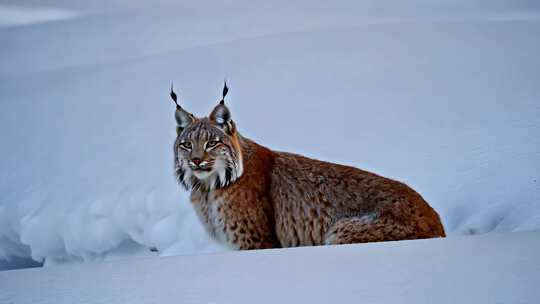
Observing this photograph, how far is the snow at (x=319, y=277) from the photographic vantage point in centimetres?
194

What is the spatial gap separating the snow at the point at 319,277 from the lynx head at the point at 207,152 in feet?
3.06

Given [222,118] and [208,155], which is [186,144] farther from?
[222,118]

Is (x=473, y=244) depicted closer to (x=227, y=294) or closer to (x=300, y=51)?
(x=227, y=294)

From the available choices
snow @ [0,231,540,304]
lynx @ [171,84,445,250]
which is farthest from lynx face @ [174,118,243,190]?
snow @ [0,231,540,304]

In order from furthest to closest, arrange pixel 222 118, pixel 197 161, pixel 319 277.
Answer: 1. pixel 222 118
2. pixel 197 161
3. pixel 319 277

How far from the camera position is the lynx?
141 inches

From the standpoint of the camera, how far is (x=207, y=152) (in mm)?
3691

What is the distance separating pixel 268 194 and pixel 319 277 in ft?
5.37

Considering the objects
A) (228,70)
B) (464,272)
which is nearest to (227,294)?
(464,272)

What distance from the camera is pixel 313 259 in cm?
256

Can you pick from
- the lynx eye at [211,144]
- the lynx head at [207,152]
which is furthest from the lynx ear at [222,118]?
the lynx eye at [211,144]

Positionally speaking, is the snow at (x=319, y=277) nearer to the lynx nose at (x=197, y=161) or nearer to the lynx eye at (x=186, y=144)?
the lynx nose at (x=197, y=161)

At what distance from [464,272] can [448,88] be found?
4458 millimetres

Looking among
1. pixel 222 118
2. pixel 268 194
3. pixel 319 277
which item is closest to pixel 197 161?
pixel 222 118
